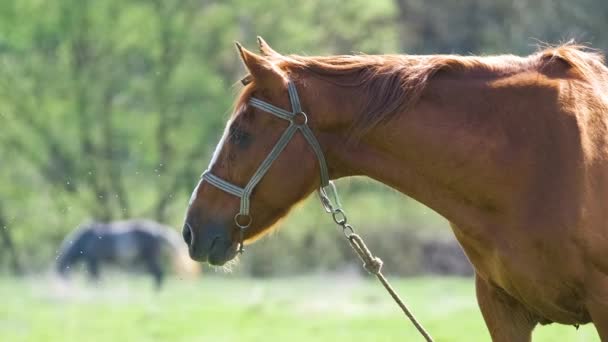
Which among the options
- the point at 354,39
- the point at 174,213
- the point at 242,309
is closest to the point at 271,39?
the point at 354,39

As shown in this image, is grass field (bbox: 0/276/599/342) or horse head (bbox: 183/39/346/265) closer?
horse head (bbox: 183/39/346/265)

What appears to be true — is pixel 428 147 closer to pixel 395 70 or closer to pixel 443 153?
pixel 443 153

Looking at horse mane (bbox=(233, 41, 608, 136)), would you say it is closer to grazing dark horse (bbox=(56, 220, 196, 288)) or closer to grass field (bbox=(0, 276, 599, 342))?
grass field (bbox=(0, 276, 599, 342))

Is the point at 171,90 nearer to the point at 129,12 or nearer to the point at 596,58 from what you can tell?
the point at 129,12

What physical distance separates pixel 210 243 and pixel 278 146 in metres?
0.53

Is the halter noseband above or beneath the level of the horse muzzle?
above

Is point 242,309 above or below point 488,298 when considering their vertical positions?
below

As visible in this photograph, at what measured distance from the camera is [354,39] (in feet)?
95.1

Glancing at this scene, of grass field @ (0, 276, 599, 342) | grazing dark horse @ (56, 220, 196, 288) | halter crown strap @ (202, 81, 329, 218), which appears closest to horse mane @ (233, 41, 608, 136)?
halter crown strap @ (202, 81, 329, 218)

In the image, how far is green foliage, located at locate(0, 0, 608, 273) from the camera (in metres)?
26.2

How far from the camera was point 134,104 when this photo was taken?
27625mm

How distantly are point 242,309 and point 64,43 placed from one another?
1320 centimetres

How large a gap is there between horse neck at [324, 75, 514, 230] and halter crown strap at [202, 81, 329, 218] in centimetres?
9

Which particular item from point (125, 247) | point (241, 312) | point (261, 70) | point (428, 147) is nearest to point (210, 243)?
point (261, 70)
